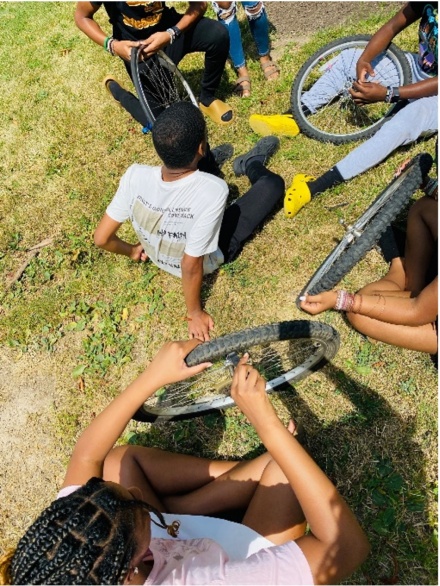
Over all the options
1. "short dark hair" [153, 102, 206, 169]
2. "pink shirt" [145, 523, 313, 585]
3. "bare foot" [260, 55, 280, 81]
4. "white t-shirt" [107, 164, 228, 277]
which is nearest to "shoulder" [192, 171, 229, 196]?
"white t-shirt" [107, 164, 228, 277]

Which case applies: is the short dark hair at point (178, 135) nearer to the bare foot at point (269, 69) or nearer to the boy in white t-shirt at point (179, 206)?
the boy in white t-shirt at point (179, 206)

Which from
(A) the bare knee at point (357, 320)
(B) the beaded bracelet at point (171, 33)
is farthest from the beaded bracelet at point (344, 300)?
(B) the beaded bracelet at point (171, 33)

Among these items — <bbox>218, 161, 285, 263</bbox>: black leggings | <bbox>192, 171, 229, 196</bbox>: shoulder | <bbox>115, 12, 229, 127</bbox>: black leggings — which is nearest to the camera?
<bbox>192, 171, 229, 196</bbox>: shoulder

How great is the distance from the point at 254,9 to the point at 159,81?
136 centimetres

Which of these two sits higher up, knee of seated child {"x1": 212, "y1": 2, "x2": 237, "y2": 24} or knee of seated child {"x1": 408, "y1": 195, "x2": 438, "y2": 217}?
knee of seated child {"x1": 212, "y1": 2, "x2": 237, "y2": 24}

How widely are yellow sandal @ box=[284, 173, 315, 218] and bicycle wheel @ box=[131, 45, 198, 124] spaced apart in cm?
131

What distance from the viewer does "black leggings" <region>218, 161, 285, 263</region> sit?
3.97m

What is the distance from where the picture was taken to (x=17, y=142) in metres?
5.82

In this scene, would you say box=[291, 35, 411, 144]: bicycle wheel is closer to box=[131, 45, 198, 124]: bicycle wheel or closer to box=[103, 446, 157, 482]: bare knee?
box=[131, 45, 198, 124]: bicycle wheel

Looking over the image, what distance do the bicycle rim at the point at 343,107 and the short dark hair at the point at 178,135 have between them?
2.06 meters

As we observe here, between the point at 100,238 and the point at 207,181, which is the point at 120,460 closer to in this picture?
the point at 100,238

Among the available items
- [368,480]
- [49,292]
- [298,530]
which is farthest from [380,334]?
[49,292]

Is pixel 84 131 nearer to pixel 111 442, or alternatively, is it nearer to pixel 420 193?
pixel 420 193

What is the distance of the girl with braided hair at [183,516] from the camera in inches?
61.9
